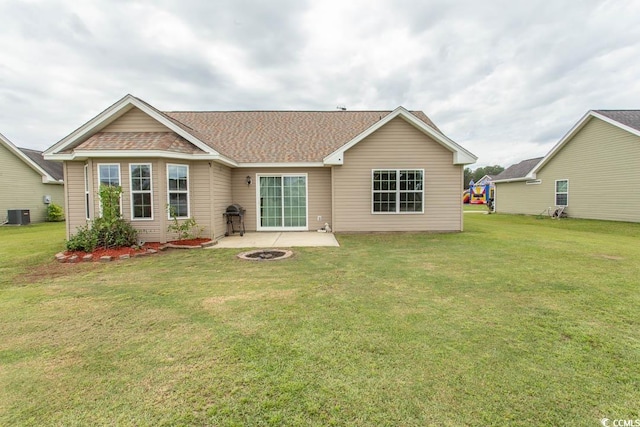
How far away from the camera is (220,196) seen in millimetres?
10727

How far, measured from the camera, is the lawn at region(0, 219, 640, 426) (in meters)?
2.11

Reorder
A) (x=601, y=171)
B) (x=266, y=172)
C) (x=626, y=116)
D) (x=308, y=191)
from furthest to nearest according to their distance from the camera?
1. (x=601, y=171)
2. (x=626, y=116)
3. (x=308, y=191)
4. (x=266, y=172)

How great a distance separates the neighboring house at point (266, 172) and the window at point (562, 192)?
11077 mm

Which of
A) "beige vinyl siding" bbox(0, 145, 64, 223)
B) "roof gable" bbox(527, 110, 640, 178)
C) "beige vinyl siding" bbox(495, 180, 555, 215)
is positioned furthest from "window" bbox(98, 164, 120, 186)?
"beige vinyl siding" bbox(495, 180, 555, 215)

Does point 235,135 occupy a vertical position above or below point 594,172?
above

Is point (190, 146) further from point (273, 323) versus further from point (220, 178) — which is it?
point (273, 323)

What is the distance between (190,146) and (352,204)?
6.13 meters

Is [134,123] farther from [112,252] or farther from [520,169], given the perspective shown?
[520,169]

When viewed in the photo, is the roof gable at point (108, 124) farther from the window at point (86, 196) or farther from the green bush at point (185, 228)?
the green bush at point (185, 228)

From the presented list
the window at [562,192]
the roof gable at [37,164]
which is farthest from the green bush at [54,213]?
the window at [562,192]

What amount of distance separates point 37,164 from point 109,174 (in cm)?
1431

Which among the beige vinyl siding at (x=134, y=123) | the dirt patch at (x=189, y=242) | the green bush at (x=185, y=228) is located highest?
the beige vinyl siding at (x=134, y=123)

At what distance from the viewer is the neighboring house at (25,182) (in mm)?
16375
